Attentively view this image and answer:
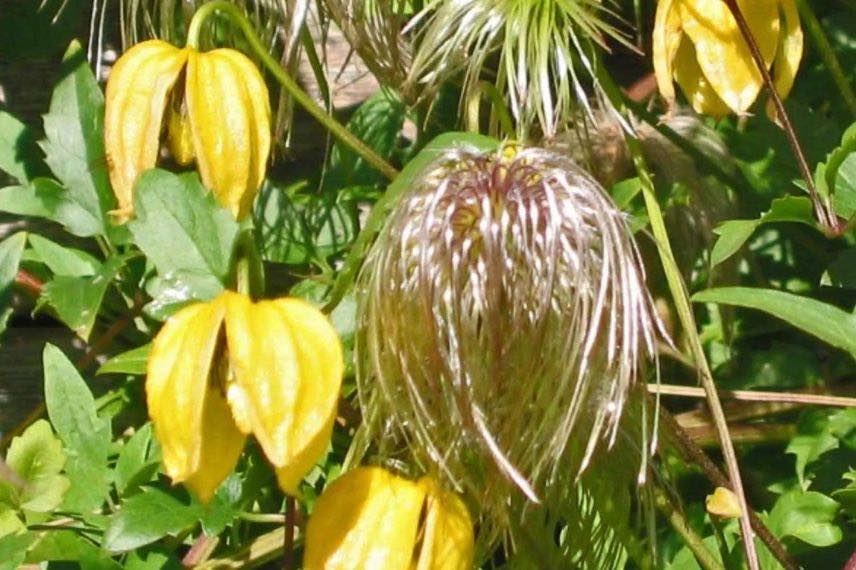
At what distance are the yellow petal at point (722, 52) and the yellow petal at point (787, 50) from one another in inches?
2.0

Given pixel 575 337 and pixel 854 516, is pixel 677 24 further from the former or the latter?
pixel 854 516

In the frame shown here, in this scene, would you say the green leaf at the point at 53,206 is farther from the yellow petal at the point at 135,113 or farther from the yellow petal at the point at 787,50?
the yellow petal at the point at 787,50

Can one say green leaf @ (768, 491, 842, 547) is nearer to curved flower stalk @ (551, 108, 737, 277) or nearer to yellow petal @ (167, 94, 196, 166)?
curved flower stalk @ (551, 108, 737, 277)

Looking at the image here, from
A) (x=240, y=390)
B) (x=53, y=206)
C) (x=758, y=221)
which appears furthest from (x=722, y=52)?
(x=53, y=206)

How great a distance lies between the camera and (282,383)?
3.57 ft

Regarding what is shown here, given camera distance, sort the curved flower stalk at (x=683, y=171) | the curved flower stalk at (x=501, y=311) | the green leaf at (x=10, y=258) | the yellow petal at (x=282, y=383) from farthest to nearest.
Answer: the curved flower stalk at (x=683, y=171) → the green leaf at (x=10, y=258) → the curved flower stalk at (x=501, y=311) → the yellow petal at (x=282, y=383)

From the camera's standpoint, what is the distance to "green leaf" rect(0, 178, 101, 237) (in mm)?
1480

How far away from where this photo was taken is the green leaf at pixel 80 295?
1.38 metres

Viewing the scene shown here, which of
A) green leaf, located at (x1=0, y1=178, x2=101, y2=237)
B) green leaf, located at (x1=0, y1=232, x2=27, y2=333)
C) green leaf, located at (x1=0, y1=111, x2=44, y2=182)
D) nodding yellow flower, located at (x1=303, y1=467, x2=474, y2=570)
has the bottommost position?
nodding yellow flower, located at (x1=303, y1=467, x2=474, y2=570)

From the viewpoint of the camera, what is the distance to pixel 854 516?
1354mm

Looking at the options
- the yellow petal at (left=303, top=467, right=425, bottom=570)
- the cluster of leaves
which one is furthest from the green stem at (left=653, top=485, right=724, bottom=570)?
the yellow petal at (left=303, top=467, right=425, bottom=570)

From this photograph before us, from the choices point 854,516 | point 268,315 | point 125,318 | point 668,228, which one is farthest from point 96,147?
point 854,516

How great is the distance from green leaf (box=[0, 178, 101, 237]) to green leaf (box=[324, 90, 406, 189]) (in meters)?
0.29

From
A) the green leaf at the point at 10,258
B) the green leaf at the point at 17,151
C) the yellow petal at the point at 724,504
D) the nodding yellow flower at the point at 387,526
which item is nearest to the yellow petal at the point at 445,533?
the nodding yellow flower at the point at 387,526
